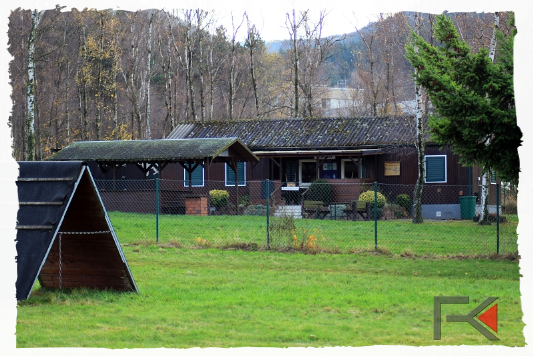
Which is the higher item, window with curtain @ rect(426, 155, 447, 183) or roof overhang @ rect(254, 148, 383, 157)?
roof overhang @ rect(254, 148, 383, 157)

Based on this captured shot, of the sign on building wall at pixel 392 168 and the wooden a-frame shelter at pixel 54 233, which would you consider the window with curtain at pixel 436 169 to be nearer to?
the sign on building wall at pixel 392 168

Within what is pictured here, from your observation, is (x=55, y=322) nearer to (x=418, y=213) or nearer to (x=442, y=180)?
(x=418, y=213)

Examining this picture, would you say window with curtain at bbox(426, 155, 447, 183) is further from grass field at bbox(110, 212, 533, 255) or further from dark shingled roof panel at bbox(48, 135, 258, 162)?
dark shingled roof panel at bbox(48, 135, 258, 162)

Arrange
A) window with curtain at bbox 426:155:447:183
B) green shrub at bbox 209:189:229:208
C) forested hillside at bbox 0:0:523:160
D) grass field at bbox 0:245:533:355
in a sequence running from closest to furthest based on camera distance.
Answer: grass field at bbox 0:245:533:355
green shrub at bbox 209:189:229:208
window with curtain at bbox 426:155:447:183
forested hillside at bbox 0:0:523:160

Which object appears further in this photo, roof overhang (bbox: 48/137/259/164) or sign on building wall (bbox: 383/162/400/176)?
sign on building wall (bbox: 383/162/400/176)

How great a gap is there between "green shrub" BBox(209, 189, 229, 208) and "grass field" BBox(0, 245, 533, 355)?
590 inches

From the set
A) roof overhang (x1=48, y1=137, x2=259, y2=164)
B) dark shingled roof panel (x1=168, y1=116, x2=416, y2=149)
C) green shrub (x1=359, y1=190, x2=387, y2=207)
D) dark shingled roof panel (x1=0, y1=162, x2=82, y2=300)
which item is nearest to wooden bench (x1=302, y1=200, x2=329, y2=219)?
green shrub (x1=359, y1=190, x2=387, y2=207)

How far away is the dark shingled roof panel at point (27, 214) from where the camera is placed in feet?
26.8

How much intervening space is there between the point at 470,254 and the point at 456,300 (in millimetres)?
5820

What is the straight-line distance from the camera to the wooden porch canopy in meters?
25.8

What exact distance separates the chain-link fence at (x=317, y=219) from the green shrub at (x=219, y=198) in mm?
46

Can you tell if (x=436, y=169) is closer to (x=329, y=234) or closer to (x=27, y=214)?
(x=329, y=234)

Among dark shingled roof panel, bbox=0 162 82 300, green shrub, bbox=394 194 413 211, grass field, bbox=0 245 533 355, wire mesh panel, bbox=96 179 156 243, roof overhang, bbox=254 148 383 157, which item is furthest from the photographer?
roof overhang, bbox=254 148 383 157

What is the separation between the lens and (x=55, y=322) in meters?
7.55
